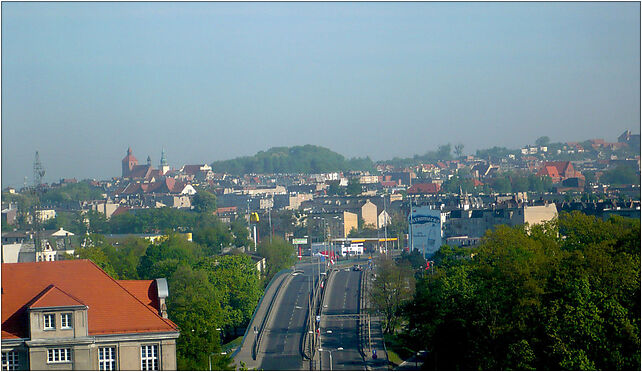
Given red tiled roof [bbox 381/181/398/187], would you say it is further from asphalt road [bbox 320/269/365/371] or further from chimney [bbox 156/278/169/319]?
chimney [bbox 156/278/169/319]

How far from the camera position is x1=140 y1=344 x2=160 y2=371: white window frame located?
52.9 ft

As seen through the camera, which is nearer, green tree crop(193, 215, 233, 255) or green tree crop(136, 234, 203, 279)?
green tree crop(136, 234, 203, 279)

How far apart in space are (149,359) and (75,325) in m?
1.20

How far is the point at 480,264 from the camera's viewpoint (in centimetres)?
2506

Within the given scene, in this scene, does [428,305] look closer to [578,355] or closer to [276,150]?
[578,355]

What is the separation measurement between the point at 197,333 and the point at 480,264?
763 centimetres

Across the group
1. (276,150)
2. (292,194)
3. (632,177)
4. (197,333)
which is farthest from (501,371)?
(276,150)

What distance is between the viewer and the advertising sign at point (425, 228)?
57.5m

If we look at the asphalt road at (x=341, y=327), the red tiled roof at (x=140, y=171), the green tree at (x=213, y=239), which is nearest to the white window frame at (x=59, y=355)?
the asphalt road at (x=341, y=327)

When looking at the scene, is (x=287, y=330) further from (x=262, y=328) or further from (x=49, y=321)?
(x=49, y=321)

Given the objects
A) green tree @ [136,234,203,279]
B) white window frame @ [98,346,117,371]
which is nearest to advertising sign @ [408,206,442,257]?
green tree @ [136,234,203,279]

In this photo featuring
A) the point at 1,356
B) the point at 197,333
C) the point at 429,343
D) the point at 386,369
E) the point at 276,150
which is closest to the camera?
the point at 1,356

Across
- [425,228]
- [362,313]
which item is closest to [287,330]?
[362,313]

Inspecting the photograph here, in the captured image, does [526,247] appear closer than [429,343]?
No
